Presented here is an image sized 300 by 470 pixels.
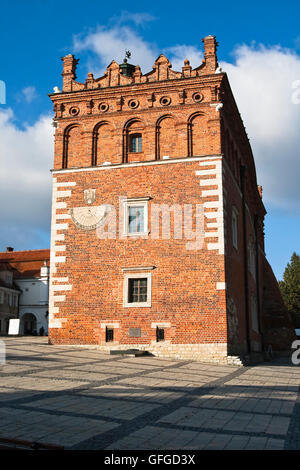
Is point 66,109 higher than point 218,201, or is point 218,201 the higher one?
point 66,109

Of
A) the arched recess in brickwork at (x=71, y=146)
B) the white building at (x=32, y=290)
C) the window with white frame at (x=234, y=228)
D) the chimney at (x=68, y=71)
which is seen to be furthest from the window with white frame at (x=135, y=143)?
the white building at (x=32, y=290)

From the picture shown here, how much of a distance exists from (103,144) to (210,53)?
6.03 metres

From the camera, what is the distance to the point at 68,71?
72.2 feet

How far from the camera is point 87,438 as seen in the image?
624 centimetres

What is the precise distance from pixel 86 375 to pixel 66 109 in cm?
1355

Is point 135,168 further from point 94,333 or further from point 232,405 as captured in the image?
point 232,405

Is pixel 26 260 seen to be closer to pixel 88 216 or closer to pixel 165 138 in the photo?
pixel 88 216

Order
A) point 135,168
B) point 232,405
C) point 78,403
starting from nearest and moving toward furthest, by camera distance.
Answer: point 78,403, point 232,405, point 135,168

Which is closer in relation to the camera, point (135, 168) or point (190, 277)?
point (190, 277)

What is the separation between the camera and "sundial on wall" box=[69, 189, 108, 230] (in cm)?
2023

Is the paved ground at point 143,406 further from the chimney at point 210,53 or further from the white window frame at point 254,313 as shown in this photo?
the chimney at point 210,53

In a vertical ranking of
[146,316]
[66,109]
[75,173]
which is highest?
[66,109]

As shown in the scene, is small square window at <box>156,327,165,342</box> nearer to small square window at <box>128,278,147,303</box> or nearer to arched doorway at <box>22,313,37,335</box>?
small square window at <box>128,278,147,303</box>

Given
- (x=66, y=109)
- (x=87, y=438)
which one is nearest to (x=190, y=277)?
(x=66, y=109)
